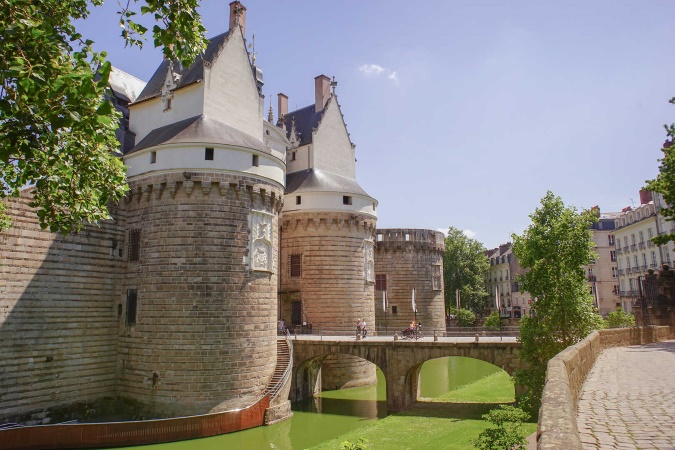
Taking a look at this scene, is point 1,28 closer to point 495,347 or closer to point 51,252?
point 51,252

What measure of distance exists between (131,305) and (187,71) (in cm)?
1256

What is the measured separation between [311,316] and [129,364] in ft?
40.2

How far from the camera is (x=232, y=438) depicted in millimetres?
20594

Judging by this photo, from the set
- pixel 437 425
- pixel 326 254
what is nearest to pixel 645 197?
pixel 326 254

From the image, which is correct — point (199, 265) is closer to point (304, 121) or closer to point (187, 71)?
point (187, 71)

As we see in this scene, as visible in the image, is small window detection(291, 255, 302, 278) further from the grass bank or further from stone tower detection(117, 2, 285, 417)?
the grass bank

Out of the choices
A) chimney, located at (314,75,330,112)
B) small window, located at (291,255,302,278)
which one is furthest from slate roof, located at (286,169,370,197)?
chimney, located at (314,75,330,112)

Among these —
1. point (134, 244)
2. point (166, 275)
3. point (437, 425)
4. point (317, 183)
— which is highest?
point (317, 183)

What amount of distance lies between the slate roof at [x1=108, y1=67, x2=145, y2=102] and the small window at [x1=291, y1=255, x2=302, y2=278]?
45.8 feet

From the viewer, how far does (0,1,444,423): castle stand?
805 inches

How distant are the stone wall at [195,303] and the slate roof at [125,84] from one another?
9228 mm

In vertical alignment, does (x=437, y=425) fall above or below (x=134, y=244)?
below

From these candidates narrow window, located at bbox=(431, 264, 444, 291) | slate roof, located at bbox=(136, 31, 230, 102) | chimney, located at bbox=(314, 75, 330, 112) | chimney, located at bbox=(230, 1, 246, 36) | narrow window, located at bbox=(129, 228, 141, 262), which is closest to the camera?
narrow window, located at bbox=(129, 228, 141, 262)

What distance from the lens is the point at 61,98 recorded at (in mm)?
8492
